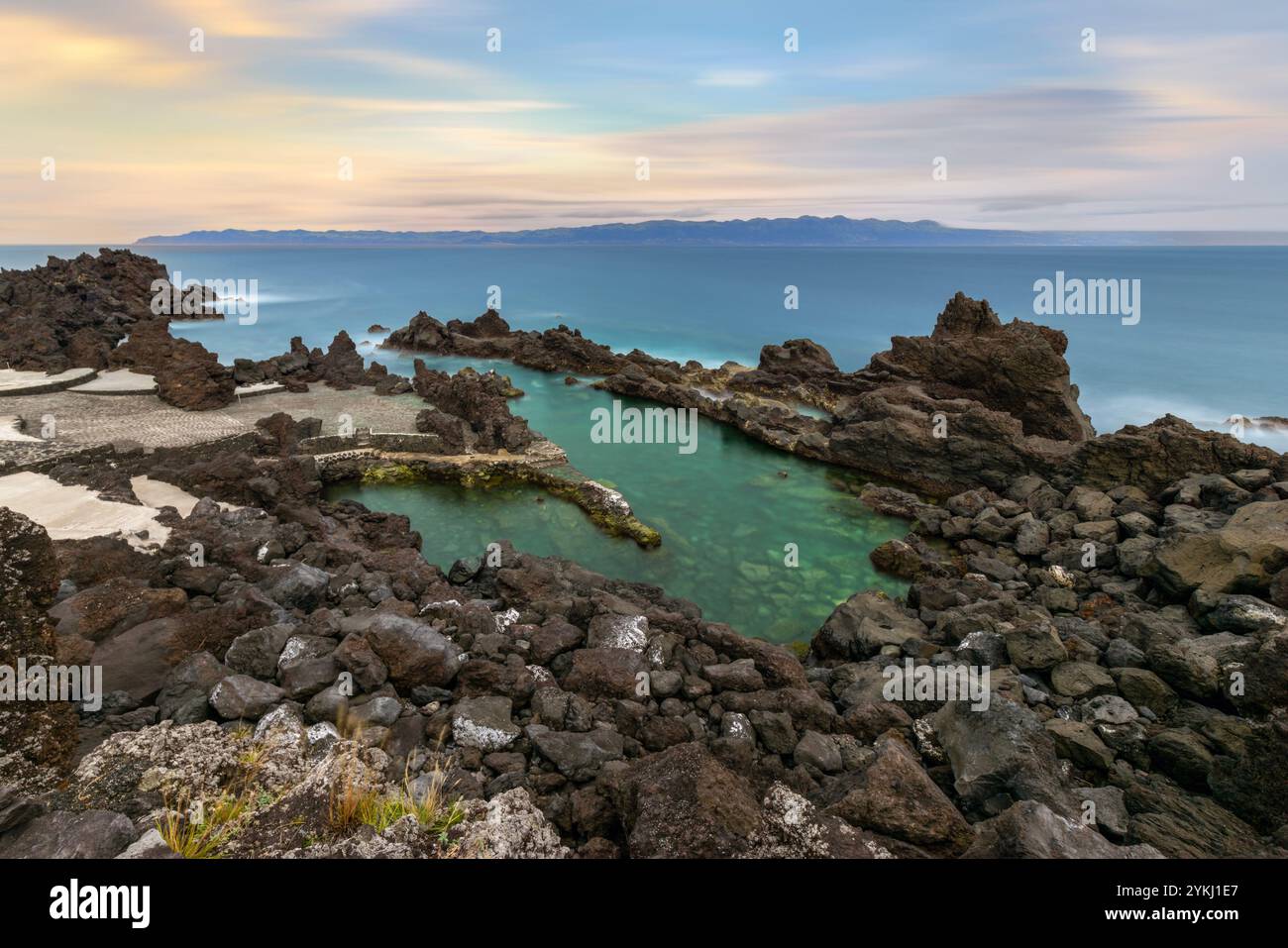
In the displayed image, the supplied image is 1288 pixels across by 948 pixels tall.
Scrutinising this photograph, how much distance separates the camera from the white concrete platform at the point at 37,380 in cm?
3034

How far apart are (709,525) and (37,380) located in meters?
34.1

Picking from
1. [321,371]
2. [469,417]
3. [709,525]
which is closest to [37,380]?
[321,371]

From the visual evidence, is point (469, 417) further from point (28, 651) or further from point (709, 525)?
point (28, 651)

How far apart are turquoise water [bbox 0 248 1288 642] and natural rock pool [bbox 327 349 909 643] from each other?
90 mm

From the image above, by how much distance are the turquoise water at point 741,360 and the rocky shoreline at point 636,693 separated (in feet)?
9.57

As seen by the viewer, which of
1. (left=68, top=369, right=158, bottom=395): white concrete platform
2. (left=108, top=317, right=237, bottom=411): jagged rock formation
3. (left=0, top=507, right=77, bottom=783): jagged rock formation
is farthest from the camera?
(left=68, top=369, right=158, bottom=395): white concrete platform

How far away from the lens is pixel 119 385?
3219 cm

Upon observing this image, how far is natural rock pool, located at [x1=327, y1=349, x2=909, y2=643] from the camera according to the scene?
20594mm

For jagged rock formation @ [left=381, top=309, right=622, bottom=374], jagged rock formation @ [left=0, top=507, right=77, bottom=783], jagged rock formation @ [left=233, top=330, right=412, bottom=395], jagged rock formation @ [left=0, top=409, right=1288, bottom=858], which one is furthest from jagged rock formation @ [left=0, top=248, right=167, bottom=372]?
jagged rock formation @ [left=0, top=507, right=77, bottom=783]

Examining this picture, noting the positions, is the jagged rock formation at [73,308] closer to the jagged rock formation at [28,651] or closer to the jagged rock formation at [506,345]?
the jagged rock formation at [506,345]

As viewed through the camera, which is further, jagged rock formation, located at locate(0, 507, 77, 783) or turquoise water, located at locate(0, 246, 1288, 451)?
turquoise water, located at locate(0, 246, 1288, 451)

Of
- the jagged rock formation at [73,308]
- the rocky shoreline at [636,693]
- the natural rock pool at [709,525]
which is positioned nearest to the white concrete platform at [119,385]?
the jagged rock formation at [73,308]

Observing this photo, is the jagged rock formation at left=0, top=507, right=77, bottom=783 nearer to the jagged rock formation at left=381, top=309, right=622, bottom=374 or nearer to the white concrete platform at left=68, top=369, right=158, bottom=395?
the white concrete platform at left=68, top=369, right=158, bottom=395

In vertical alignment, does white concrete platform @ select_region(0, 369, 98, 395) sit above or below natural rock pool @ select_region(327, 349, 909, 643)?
above
